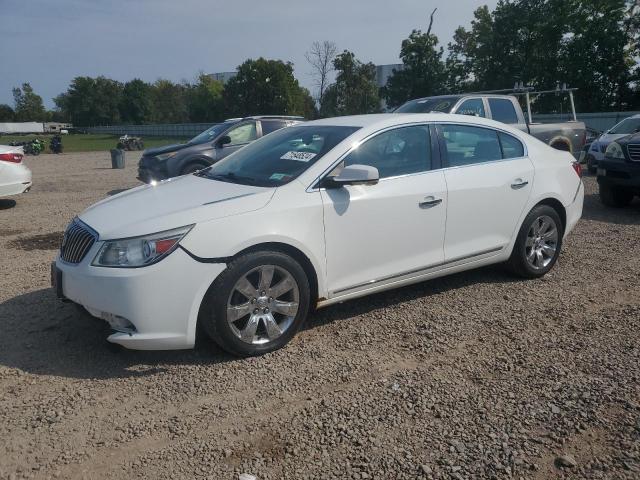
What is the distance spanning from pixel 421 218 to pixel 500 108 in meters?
6.90

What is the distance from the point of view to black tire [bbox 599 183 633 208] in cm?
898

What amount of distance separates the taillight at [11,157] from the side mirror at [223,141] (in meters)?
3.76

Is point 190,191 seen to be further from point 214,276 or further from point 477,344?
point 477,344

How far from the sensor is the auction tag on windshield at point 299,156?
418 cm

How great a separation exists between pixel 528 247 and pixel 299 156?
2.44 meters

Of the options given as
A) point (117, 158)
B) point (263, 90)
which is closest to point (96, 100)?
point (263, 90)

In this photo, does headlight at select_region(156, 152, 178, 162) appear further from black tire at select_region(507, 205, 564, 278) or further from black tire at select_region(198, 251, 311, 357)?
black tire at select_region(198, 251, 311, 357)

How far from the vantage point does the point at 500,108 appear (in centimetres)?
1033

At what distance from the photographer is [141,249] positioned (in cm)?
343

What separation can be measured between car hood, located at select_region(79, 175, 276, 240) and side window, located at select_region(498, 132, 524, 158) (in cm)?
242

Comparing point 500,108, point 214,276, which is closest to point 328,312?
point 214,276

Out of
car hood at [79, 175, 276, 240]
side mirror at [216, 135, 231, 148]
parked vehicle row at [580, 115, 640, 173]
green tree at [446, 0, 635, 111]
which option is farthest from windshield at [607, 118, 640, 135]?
green tree at [446, 0, 635, 111]

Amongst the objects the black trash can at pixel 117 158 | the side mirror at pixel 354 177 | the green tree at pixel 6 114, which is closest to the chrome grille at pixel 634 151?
the side mirror at pixel 354 177

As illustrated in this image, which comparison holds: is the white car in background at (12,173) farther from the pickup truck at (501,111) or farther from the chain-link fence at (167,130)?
the chain-link fence at (167,130)
